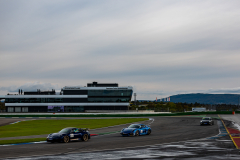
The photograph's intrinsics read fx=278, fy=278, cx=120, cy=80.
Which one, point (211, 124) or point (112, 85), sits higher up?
point (112, 85)

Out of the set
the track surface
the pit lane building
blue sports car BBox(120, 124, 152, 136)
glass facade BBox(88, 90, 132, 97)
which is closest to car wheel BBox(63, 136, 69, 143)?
the track surface

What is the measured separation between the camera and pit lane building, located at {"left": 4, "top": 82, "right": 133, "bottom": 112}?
125 meters

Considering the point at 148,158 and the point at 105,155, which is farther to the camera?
the point at 105,155

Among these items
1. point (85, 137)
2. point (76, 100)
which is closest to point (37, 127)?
point (85, 137)

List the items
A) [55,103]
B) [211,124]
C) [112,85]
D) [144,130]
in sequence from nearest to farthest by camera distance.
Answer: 1. [144,130]
2. [211,124]
3. [55,103]
4. [112,85]

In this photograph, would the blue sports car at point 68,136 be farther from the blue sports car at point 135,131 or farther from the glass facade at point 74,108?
the glass facade at point 74,108

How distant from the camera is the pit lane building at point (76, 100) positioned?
125 metres

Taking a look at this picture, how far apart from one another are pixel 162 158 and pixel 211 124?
35801 millimetres

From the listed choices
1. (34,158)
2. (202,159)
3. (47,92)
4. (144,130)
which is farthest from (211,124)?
(47,92)

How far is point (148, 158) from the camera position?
51.3ft

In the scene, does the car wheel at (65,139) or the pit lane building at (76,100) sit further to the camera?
the pit lane building at (76,100)

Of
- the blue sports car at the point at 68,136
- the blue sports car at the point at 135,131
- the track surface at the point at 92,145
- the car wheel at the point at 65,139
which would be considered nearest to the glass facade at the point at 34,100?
the blue sports car at the point at 135,131

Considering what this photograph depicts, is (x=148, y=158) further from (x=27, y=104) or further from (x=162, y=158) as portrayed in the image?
(x=27, y=104)

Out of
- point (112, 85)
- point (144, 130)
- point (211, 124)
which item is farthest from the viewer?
point (112, 85)
